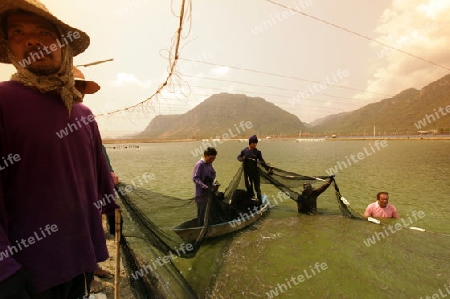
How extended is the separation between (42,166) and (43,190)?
14 centimetres

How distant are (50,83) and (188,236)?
4.96 meters

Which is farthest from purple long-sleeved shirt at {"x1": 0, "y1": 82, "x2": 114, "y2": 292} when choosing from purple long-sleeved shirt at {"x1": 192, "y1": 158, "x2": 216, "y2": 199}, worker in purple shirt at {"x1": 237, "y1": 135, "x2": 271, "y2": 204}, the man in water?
the man in water

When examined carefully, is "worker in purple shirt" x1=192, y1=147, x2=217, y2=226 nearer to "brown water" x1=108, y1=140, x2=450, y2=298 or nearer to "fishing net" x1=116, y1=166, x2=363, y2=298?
"fishing net" x1=116, y1=166, x2=363, y2=298

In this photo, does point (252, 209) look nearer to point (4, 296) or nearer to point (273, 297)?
point (273, 297)

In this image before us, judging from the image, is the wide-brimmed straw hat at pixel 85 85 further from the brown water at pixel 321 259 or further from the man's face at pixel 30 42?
the brown water at pixel 321 259

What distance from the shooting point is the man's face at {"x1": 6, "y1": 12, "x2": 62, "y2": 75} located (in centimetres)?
141

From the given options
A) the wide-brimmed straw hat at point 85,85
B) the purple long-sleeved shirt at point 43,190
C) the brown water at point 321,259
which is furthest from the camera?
the brown water at point 321,259

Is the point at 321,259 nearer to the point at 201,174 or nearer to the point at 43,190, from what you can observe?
the point at 201,174

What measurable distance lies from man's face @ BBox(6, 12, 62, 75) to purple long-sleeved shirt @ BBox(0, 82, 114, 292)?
0.52 ft

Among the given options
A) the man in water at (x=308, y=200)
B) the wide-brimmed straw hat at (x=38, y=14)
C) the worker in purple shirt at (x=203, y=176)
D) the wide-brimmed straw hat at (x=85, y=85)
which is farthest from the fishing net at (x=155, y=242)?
the man in water at (x=308, y=200)

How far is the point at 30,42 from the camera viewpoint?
56.1 inches

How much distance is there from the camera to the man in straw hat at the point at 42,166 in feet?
4.18

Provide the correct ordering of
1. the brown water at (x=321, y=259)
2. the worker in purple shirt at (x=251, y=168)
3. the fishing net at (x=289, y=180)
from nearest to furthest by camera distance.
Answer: the brown water at (x=321, y=259)
the fishing net at (x=289, y=180)
the worker in purple shirt at (x=251, y=168)

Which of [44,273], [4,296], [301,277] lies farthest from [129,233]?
[301,277]
